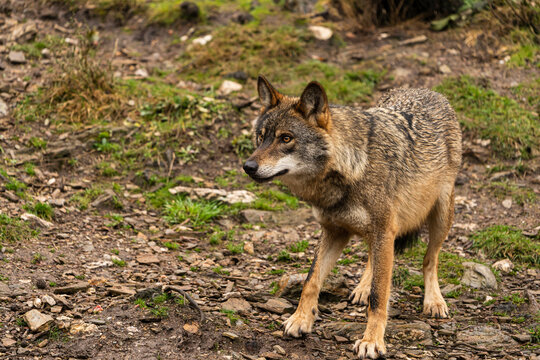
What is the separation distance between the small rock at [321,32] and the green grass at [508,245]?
20.1 ft

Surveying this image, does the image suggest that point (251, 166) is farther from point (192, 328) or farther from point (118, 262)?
point (118, 262)

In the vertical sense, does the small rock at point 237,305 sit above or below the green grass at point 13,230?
below

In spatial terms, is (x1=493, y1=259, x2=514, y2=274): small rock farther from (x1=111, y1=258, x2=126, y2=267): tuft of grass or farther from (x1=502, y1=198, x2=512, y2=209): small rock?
(x1=111, y1=258, x2=126, y2=267): tuft of grass

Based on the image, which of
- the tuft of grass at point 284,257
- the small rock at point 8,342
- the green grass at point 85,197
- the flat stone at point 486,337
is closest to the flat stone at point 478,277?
the flat stone at point 486,337

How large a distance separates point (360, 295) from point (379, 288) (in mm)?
1005

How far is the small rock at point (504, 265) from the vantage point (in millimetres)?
6525

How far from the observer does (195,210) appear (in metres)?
7.54

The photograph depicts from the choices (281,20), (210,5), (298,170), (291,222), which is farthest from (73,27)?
(298,170)

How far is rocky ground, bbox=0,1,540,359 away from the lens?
15.6ft

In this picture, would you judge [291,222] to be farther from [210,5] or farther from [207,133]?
[210,5]

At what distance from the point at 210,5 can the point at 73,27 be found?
3104mm

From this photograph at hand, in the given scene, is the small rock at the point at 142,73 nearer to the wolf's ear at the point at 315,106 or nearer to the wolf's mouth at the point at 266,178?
the wolf's ear at the point at 315,106

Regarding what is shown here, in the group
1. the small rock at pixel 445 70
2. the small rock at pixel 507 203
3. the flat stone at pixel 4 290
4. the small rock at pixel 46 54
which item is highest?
the small rock at pixel 46 54

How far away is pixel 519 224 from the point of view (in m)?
7.42
